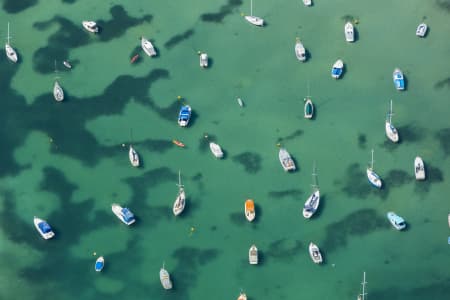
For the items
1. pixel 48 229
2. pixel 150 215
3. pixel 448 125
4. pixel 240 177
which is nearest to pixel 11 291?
pixel 48 229

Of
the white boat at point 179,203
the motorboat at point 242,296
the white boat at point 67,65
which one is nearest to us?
the motorboat at point 242,296

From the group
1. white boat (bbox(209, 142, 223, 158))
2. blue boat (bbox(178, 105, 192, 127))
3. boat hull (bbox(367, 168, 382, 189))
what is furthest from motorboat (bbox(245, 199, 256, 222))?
boat hull (bbox(367, 168, 382, 189))

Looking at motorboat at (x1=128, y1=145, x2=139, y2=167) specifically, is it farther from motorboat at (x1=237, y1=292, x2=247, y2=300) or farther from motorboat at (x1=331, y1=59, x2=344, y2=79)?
motorboat at (x1=331, y1=59, x2=344, y2=79)

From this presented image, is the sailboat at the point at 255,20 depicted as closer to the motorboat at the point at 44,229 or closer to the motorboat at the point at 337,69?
the motorboat at the point at 337,69

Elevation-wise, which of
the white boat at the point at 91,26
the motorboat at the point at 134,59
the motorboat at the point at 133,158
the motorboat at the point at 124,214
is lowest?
the motorboat at the point at 124,214

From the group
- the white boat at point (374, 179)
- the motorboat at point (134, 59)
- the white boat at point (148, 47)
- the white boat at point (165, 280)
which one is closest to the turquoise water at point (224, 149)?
the motorboat at point (134, 59)

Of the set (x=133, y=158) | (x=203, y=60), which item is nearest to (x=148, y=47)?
(x=203, y=60)

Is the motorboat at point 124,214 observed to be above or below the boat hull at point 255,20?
below
